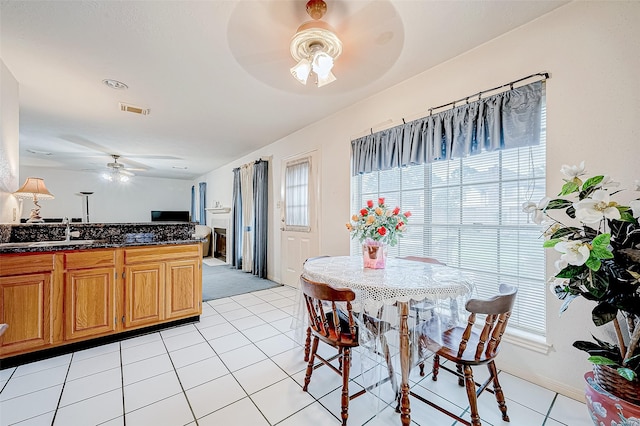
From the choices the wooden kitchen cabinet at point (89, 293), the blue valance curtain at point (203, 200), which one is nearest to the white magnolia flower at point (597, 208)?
the wooden kitchen cabinet at point (89, 293)

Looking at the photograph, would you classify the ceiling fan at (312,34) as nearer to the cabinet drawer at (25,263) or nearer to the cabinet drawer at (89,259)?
the cabinet drawer at (89,259)

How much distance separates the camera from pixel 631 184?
5.02 feet

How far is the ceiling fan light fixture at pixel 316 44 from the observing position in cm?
172

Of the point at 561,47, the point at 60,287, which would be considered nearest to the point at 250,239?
the point at 60,287

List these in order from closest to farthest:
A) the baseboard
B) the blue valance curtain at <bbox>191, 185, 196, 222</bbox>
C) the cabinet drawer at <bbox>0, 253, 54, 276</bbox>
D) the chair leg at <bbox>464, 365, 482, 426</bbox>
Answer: the chair leg at <bbox>464, 365, 482, 426</bbox> < the baseboard < the cabinet drawer at <bbox>0, 253, 54, 276</bbox> < the blue valance curtain at <bbox>191, 185, 196, 222</bbox>

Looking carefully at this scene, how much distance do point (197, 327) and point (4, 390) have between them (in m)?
1.36

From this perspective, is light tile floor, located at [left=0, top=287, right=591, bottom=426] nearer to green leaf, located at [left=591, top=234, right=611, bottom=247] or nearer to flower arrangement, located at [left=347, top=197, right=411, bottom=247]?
flower arrangement, located at [left=347, top=197, right=411, bottom=247]

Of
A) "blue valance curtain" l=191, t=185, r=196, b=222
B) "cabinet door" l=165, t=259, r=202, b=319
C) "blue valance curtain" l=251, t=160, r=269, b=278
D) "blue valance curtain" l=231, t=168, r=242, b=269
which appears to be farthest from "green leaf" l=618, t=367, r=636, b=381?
"blue valance curtain" l=191, t=185, r=196, b=222

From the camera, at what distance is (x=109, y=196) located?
8.29m

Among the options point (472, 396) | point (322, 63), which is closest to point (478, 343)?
point (472, 396)

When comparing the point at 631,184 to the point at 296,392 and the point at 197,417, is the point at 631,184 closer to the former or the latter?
the point at 296,392

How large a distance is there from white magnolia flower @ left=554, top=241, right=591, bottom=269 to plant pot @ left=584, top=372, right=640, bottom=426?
0.65m

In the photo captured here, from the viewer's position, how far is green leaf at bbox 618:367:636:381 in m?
1.06

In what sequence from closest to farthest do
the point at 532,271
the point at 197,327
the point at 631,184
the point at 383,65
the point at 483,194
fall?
the point at 631,184 < the point at 532,271 < the point at 483,194 < the point at 383,65 < the point at 197,327
